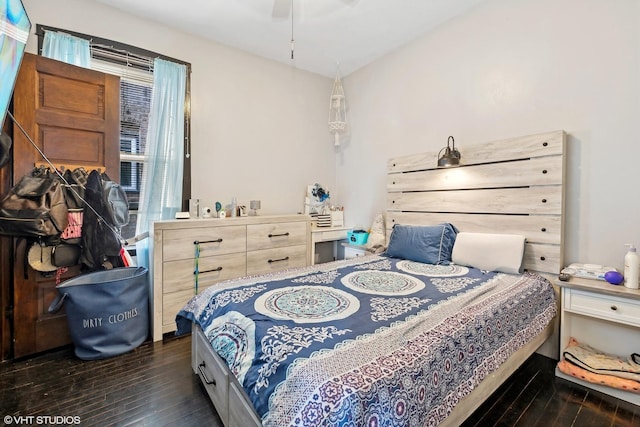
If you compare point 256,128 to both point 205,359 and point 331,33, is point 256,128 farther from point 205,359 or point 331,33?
point 205,359

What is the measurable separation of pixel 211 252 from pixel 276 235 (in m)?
0.68

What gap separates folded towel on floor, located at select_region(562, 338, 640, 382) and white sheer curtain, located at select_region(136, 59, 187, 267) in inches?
132

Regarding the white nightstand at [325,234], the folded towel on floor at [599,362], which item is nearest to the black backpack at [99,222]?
the white nightstand at [325,234]

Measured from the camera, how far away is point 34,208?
194 cm

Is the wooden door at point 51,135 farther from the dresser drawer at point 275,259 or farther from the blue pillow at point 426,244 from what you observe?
the blue pillow at point 426,244

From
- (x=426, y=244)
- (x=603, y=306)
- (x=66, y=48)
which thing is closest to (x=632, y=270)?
(x=603, y=306)

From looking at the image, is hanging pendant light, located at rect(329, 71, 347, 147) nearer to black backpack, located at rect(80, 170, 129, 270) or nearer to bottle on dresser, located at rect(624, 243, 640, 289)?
black backpack, located at rect(80, 170, 129, 270)

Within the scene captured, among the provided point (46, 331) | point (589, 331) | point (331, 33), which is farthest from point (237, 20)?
point (589, 331)

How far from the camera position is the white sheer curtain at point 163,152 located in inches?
103

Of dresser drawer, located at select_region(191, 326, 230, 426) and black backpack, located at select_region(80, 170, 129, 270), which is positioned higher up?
black backpack, located at select_region(80, 170, 129, 270)

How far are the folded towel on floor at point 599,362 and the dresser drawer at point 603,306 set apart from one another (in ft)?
0.99

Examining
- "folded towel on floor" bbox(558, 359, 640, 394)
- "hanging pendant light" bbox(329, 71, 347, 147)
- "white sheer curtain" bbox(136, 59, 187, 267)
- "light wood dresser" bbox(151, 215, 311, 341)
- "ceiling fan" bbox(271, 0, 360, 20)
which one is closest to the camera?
"folded towel on floor" bbox(558, 359, 640, 394)

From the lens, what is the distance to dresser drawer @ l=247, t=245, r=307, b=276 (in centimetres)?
285

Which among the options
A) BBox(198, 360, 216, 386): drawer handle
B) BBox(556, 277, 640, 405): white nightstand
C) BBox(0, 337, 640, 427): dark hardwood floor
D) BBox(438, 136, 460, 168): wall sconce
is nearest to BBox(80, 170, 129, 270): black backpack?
BBox(0, 337, 640, 427): dark hardwood floor
